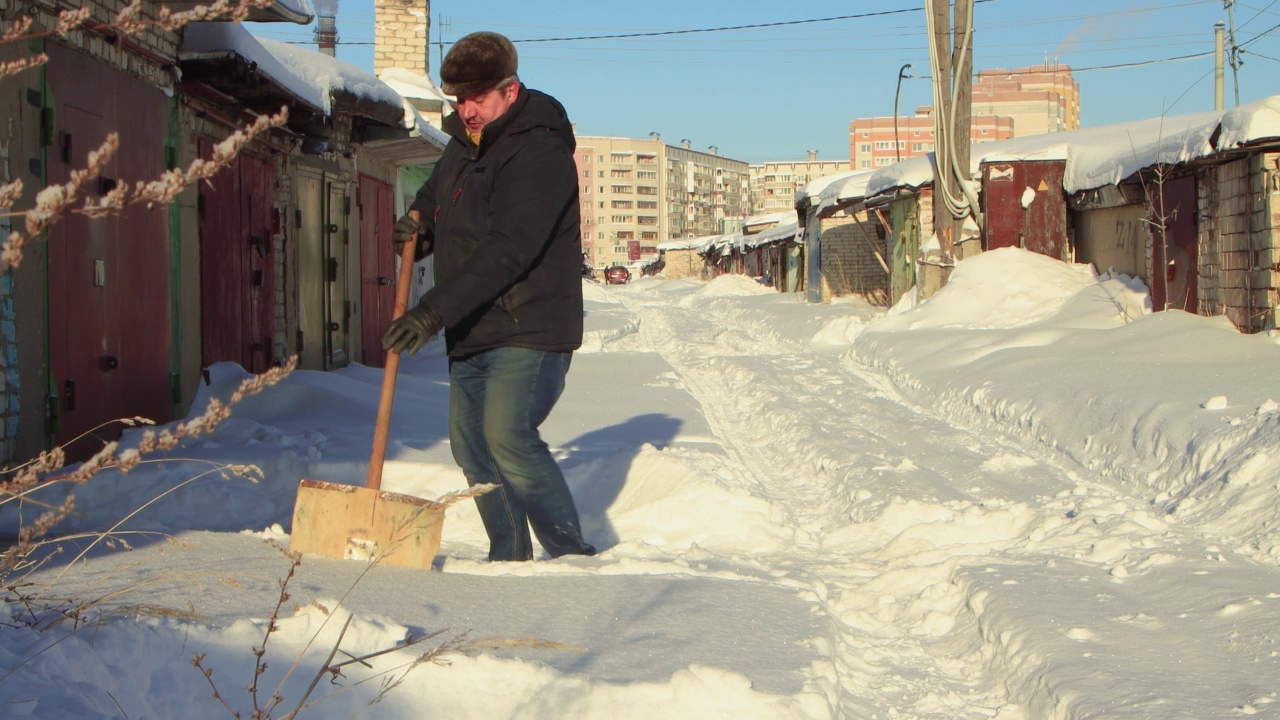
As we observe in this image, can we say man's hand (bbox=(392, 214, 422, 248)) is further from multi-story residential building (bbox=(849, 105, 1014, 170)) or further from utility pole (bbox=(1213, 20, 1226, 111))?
multi-story residential building (bbox=(849, 105, 1014, 170))

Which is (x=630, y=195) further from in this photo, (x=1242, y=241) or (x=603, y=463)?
(x=603, y=463)

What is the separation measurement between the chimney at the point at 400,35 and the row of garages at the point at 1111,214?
7.68m

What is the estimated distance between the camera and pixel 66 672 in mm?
2248

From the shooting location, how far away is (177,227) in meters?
7.84

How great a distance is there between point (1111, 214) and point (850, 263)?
35.3ft

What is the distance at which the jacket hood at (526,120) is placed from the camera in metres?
3.99

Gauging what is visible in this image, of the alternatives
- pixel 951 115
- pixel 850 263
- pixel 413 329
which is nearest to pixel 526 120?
pixel 413 329

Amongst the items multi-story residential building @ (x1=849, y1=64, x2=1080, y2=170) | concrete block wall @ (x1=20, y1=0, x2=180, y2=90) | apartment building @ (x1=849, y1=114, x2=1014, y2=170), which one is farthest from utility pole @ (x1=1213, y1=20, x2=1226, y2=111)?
apartment building @ (x1=849, y1=114, x2=1014, y2=170)

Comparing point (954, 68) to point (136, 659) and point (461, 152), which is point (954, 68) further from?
point (136, 659)

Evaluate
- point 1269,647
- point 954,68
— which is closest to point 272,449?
point 1269,647

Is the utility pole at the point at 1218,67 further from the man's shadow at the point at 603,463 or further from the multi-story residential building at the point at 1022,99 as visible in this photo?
the multi-story residential building at the point at 1022,99

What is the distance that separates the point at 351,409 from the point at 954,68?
1091cm

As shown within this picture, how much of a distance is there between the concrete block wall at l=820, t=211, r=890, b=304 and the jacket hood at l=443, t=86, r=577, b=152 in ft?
66.7

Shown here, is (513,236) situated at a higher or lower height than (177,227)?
lower
